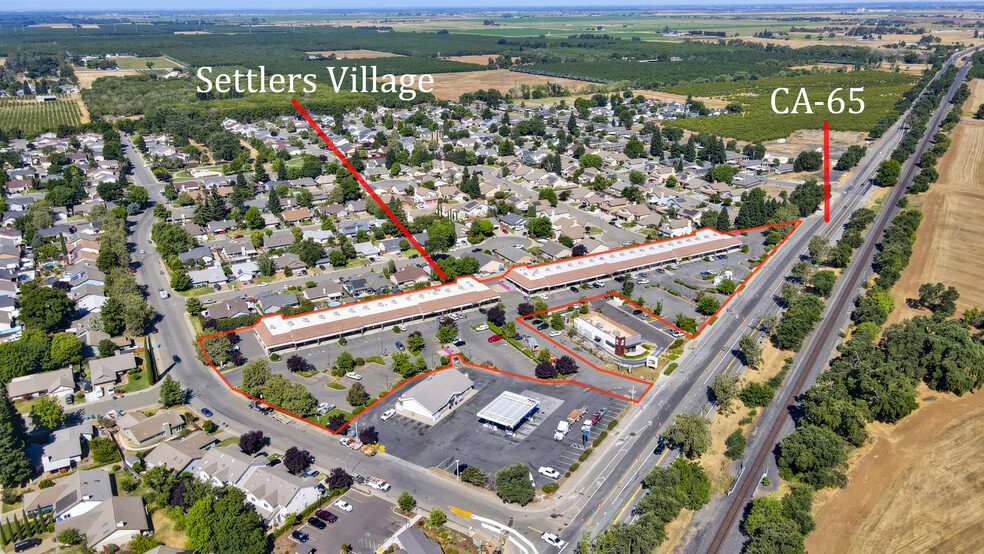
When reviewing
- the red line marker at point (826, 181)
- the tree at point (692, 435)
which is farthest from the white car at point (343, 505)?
the red line marker at point (826, 181)

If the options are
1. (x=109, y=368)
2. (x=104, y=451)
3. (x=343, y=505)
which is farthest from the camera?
(x=109, y=368)

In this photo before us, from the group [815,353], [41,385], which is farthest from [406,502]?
[815,353]

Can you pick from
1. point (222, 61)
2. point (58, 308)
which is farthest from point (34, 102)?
point (58, 308)

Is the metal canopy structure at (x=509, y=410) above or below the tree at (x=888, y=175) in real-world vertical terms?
below

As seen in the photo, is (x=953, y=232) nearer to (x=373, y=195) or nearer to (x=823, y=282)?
(x=823, y=282)

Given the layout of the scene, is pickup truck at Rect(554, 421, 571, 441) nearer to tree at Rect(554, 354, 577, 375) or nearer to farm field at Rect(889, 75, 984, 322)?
tree at Rect(554, 354, 577, 375)

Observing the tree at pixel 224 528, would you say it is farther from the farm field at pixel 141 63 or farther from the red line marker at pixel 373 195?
the farm field at pixel 141 63
